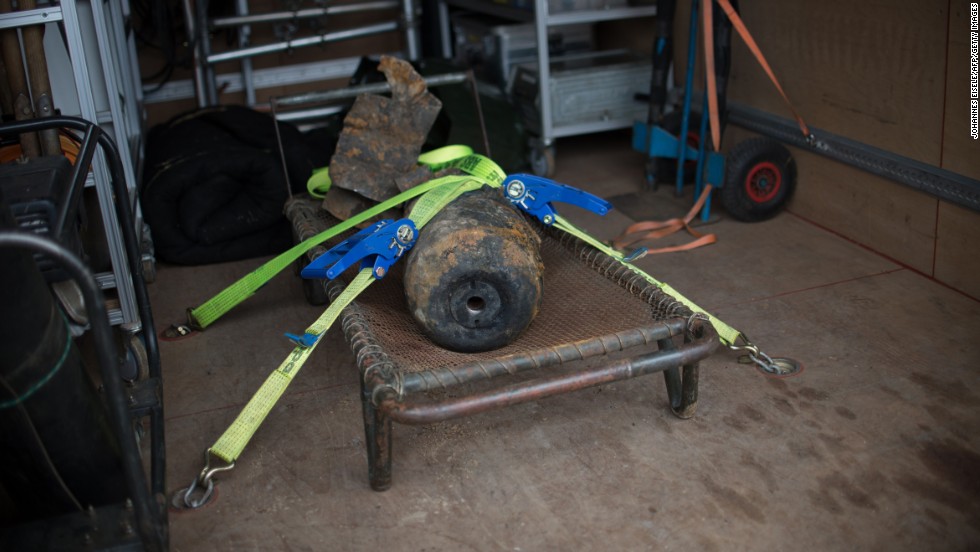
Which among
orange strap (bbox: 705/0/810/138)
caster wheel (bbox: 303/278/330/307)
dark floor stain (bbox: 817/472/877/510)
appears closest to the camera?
dark floor stain (bbox: 817/472/877/510)

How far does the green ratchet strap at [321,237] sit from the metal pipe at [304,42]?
2.03 metres

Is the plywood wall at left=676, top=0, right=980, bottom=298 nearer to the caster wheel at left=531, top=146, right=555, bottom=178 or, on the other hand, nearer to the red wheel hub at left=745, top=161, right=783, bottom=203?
the red wheel hub at left=745, top=161, right=783, bottom=203

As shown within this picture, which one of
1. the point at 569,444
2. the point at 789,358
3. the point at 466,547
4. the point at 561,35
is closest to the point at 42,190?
the point at 466,547

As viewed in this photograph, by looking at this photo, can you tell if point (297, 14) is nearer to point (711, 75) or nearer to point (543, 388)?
point (711, 75)

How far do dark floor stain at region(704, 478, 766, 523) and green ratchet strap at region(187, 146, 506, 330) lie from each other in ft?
3.74

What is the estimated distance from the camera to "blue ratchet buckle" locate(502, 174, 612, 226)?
8.60ft

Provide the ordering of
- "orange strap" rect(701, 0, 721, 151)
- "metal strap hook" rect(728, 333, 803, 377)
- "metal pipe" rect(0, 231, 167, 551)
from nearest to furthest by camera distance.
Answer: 1. "metal pipe" rect(0, 231, 167, 551)
2. "metal strap hook" rect(728, 333, 803, 377)
3. "orange strap" rect(701, 0, 721, 151)

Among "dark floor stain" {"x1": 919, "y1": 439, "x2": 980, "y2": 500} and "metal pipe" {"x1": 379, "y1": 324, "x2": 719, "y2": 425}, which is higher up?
"metal pipe" {"x1": 379, "y1": 324, "x2": 719, "y2": 425}

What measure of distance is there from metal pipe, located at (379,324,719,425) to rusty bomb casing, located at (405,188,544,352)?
0.89ft

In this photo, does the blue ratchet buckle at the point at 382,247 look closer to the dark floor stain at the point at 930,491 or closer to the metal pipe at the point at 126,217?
the metal pipe at the point at 126,217

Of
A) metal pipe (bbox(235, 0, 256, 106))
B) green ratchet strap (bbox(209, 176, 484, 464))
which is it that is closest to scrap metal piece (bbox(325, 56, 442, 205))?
green ratchet strap (bbox(209, 176, 484, 464))

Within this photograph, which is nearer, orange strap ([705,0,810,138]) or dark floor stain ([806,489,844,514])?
dark floor stain ([806,489,844,514])

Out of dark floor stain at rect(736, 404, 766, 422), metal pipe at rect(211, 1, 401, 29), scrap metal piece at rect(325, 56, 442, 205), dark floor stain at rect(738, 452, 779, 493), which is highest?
metal pipe at rect(211, 1, 401, 29)

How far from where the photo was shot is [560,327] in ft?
7.83
